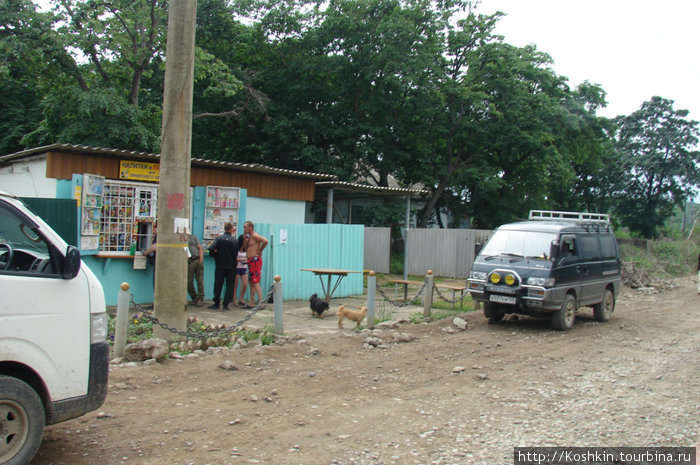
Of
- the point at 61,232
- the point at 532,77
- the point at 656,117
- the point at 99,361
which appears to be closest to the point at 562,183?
the point at 532,77

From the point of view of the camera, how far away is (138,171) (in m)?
11.9

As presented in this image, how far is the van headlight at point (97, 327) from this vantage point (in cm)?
455

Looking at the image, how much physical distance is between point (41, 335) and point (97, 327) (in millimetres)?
470

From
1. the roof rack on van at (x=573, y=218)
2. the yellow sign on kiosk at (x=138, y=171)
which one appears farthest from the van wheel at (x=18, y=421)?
the roof rack on van at (x=573, y=218)

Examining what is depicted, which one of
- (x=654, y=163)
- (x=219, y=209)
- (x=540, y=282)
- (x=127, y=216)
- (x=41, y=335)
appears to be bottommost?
(x=41, y=335)

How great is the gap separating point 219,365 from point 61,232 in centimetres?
501

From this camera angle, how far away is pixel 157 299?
815 centimetres

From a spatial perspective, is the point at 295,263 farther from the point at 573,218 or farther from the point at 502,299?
the point at 573,218

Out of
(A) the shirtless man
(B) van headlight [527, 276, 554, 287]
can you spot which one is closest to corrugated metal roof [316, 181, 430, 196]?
(A) the shirtless man

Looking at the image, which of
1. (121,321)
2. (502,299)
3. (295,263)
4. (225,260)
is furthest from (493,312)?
(121,321)

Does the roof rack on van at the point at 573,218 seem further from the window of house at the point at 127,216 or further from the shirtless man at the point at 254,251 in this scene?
the window of house at the point at 127,216

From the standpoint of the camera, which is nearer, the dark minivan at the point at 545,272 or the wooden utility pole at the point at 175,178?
the wooden utility pole at the point at 175,178

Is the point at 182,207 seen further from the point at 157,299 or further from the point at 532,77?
the point at 532,77

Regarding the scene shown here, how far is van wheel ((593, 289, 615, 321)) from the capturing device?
1231 cm
